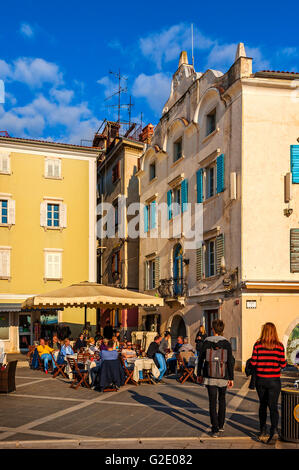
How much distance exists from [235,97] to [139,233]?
43.2 ft

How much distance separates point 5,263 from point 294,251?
16.5 metres

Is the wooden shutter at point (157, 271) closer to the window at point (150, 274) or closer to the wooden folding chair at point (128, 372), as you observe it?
the window at point (150, 274)

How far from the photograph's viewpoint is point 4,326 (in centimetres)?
2905

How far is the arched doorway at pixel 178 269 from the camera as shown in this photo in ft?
79.5

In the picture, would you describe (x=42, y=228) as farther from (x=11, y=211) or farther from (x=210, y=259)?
(x=210, y=259)

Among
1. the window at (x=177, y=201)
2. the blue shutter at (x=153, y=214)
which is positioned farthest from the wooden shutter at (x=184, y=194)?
the blue shutter at (x=153, y=214)

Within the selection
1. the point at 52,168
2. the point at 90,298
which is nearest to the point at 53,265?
the point at 52,168

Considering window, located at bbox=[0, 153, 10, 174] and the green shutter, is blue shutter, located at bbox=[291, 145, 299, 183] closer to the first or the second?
the green shutter

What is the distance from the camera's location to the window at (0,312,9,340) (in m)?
28.9

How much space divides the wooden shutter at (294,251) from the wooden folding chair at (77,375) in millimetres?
8397

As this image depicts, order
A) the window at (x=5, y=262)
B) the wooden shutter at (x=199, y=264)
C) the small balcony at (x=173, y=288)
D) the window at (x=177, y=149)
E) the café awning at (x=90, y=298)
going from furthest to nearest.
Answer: the window at (x=5, y=262)
the window at (x=177, y=149)
the small balcony at (x=173, y=288)
the wooden shutter at (x=199, y=264)
the café awning at (x=90, y=298)

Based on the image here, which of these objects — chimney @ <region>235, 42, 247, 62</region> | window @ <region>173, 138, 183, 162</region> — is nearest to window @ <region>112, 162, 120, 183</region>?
window @ <region>173, 138, 183, 162</region>

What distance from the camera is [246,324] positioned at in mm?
18328
